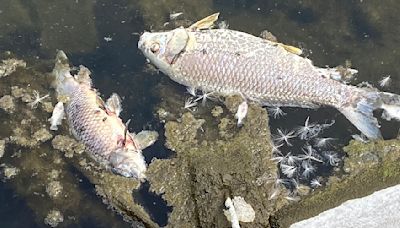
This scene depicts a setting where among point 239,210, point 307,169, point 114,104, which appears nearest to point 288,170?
point 307,169

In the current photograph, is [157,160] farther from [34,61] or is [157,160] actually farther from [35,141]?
[34,61]

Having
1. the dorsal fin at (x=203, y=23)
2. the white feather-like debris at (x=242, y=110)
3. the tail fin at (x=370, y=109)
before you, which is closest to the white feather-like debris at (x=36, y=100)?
the dorsal fin at (x=203, y=23)

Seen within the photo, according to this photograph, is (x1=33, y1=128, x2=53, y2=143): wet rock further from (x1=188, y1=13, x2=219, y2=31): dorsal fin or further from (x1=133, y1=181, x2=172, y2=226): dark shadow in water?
(x1=188, y1=13, x2=219, y2=31): dorsal fin

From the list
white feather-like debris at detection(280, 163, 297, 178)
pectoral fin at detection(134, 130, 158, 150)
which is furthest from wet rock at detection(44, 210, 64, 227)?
white feather-like debris at detection(280, 163, 297, 178)

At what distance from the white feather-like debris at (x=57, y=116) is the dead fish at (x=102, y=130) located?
0.06m

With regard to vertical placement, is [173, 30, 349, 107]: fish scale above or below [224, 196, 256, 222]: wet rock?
above

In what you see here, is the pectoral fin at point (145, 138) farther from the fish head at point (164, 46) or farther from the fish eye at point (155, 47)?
the fish eye at point (155, 47)

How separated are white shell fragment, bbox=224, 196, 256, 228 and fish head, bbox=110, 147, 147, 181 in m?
0.84

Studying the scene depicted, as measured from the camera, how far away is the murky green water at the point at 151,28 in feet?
17.1

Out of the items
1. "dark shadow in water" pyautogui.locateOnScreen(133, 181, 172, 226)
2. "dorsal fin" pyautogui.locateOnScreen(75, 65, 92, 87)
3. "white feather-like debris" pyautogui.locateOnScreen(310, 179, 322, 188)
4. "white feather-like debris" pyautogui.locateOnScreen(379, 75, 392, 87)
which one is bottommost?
"dark shadow in water" pyautogui.locateOnScreen(133, 181, 172, 226)

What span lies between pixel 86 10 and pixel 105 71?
0.74m

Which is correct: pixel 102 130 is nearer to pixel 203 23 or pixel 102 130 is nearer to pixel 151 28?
pixel 203 23

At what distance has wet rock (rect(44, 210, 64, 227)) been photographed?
4.74 meters

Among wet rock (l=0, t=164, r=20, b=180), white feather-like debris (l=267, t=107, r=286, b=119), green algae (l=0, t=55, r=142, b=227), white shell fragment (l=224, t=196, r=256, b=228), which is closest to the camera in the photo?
white shell fragment (l=224, t=196, r=256, b=228)
